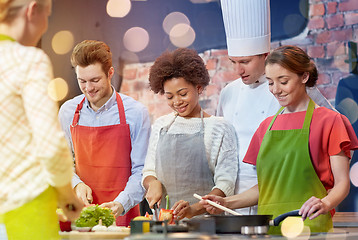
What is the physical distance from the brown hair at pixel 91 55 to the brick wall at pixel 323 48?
0.80 m

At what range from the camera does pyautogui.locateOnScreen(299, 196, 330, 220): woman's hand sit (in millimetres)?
2054

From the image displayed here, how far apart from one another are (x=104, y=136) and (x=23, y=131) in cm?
171

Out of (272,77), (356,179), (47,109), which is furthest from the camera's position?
(356,179)

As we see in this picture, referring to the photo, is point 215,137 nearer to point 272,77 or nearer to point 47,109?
point 272,77

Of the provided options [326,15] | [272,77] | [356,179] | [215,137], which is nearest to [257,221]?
[272,77]

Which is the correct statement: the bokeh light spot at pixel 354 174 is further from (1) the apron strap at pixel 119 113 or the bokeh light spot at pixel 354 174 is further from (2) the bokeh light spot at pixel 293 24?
(1) the apron strap at pixel 119 113

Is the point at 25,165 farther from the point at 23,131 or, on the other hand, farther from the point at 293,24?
the point at 293,24

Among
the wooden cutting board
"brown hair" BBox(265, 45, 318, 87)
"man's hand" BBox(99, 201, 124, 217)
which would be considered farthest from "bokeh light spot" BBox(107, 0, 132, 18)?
the wooden cutting board

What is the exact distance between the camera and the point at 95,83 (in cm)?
325

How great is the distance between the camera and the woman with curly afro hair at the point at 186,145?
291 cm

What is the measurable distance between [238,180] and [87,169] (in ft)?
2.97

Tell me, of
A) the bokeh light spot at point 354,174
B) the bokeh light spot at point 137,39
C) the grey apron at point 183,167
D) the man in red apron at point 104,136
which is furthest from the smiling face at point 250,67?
the bokeh light spot at point 354,174

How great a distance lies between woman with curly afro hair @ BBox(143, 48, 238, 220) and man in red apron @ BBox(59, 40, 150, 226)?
26 centimetres

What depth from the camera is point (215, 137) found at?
294cm
